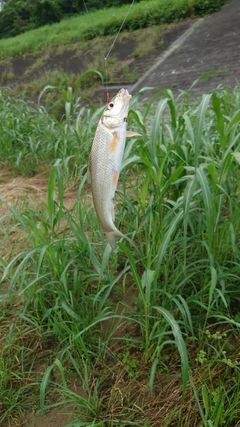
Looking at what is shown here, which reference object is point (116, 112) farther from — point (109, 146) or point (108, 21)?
point (108, 21)

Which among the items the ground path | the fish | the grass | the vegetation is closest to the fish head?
the fish

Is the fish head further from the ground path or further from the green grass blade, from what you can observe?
the ground path

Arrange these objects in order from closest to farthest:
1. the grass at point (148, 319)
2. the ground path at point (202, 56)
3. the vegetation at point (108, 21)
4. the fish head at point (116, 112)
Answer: the fish head at point (116, 112) → the grass at point (148, 319) → the ground path at point (202, 56) → the vegetation at point (108, 21)

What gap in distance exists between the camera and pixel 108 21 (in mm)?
14266

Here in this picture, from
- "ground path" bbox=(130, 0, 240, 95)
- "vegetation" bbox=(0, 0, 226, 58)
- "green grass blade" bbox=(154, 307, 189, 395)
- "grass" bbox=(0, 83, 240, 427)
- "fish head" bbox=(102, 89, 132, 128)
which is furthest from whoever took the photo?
"vegetation" bbox=(0, 0, 226, 58)

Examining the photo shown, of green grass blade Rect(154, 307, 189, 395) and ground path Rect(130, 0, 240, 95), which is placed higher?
green grass blade Rect(154, 307, 189, 395)

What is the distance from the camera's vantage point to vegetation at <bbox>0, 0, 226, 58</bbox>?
12.8 m

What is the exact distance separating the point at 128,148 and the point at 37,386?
1.18 meters

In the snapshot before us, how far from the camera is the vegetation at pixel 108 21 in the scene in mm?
12836

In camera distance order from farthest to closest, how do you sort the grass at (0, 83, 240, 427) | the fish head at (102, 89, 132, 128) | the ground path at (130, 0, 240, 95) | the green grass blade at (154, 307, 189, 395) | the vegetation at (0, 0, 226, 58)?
the vegetation at (0, 0, 226, 58) < the ground path at (130, 0, 240, 95) < the grass at (0, 83, 240, 427) < the green grass blade at (154, 307, 189, 395) < the fish head at (102, 89, 132, 128)

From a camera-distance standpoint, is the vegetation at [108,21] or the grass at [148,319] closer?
the grass at [148,319]

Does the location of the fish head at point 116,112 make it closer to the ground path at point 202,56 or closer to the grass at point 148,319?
the grass at point 148,319

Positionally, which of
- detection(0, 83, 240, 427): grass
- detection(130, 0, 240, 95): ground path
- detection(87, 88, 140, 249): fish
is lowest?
detection(130, 0, 240, 95): ground path

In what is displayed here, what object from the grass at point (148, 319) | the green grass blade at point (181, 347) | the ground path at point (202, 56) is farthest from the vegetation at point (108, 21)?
the green grass blade at point (181, 347)
